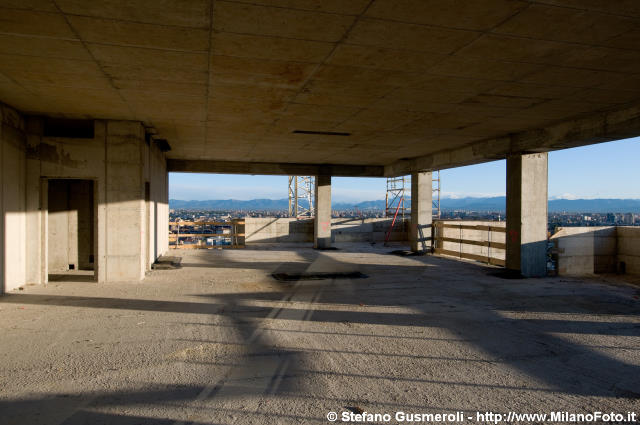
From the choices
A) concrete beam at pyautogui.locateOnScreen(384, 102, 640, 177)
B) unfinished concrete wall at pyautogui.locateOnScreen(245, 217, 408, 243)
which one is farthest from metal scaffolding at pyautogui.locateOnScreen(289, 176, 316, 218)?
concrete beam at pyautogui.locateOnScreen(384, 102, 640, 177)

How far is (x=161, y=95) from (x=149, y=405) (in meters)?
6.52

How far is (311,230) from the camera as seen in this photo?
86.9 ft

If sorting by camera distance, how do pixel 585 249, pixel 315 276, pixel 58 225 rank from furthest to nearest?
pixel 585 249, pixel 58 225, pixel 315 276

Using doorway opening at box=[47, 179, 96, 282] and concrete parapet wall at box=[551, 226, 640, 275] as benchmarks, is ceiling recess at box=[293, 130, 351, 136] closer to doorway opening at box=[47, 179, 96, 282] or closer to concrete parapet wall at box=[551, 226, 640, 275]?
doorway opening at box=[47, 179, 96, 282]

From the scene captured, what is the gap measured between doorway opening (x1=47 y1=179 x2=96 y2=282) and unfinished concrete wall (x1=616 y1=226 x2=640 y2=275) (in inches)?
685

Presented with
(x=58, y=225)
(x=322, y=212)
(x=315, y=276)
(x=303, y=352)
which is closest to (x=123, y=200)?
(x=58, y=225)

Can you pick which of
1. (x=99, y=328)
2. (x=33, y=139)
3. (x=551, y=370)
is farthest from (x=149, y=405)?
(x=33, y=139)

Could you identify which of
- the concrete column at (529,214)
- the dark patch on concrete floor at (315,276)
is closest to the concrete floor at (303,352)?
the dark patch on concrete floor at (315,276)

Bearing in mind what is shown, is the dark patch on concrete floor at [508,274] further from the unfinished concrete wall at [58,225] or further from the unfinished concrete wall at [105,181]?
the unfinished concrete wall at [58,225]

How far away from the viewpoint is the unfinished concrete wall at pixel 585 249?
13.5m

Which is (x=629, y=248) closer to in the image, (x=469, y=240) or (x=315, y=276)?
(x=469, y=240)

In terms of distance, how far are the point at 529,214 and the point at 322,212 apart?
1096cm

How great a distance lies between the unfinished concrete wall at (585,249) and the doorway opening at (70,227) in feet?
48.6

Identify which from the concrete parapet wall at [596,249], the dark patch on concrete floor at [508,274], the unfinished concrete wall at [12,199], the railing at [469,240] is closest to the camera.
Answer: the unfinished concrete wall at [12,199]
